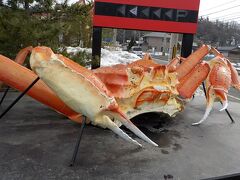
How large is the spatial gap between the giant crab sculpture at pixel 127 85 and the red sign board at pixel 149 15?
1.76 meters

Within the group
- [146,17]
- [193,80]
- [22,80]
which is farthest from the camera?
[146,17]

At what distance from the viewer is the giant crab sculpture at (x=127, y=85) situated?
1.83m

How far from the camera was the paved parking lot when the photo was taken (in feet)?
6.63

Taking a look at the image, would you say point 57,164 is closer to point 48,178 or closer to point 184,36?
point 48,178

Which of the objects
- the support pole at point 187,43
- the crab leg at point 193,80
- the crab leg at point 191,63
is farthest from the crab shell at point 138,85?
the support pole at point 187,43

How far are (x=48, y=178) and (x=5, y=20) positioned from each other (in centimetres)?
244

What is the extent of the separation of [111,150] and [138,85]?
0.62 m

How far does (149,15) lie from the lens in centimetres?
506

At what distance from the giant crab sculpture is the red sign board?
1761mm

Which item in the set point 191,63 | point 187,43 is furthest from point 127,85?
point 187,43

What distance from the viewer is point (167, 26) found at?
515 cm

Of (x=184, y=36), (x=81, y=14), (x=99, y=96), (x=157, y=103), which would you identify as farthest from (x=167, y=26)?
(x=99, y=96)

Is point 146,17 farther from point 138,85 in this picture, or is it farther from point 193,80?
point 138,85

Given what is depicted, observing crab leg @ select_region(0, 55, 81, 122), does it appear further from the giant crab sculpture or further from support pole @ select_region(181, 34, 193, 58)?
support pole @ select_region(181, 34, 193, 58)
